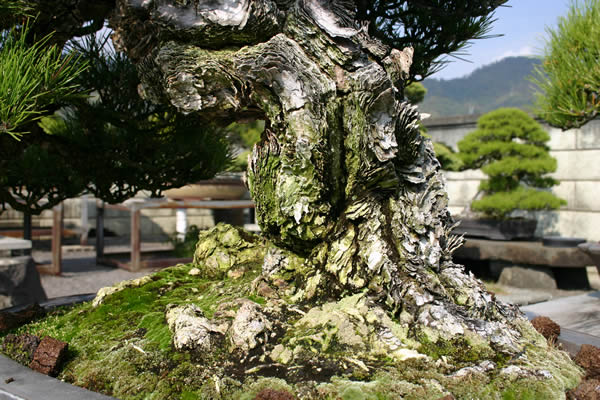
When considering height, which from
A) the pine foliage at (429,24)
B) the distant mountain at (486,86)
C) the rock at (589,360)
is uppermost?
the distant mountain at (486,86)

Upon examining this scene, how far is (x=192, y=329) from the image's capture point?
154 cm

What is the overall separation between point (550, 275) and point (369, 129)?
4441mm

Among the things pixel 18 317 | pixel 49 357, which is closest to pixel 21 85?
pixel 49 357

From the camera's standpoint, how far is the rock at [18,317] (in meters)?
1.97

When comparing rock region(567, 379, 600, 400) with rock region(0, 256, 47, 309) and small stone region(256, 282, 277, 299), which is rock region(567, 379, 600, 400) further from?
rock region(0, 256, 47, 309)

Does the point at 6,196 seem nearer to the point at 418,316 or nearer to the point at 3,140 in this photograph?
the point at 3,140

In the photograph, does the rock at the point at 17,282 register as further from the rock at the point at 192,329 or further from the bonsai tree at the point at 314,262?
the rock at the point at 192,329

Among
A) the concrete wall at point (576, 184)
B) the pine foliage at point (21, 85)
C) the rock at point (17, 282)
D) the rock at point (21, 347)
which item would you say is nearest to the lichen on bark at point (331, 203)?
the pine foliage at point (21, 85)

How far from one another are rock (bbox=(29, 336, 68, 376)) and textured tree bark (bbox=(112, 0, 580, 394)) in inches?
30.4

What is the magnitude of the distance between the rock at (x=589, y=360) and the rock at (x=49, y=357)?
5.75ft

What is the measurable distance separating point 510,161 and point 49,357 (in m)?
5.45

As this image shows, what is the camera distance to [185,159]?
9.71 feet

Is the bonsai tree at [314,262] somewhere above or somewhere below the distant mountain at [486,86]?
below

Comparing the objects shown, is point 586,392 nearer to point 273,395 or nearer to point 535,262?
point 273,395
